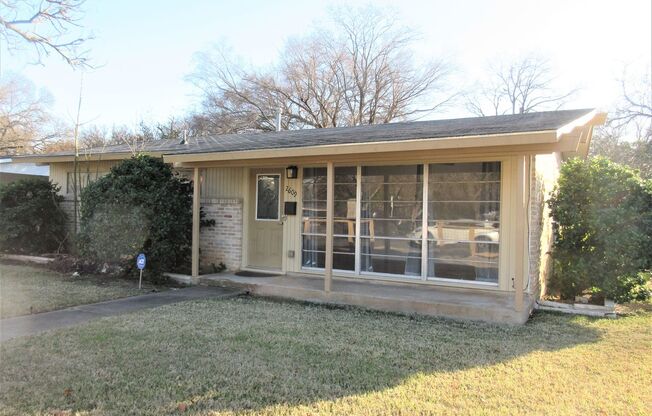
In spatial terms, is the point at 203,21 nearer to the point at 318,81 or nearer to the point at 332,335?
the point at 332,335

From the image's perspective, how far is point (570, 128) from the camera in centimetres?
606

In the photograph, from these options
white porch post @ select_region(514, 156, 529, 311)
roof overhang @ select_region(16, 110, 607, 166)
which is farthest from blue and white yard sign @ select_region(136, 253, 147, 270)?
white porch post @ select_region(514, 156, 529, 311)

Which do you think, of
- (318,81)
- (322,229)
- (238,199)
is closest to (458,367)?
(322,229)

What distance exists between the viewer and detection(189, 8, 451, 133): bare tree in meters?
29.9

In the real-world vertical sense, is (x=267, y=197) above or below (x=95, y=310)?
above

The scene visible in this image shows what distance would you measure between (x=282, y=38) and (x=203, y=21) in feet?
62.6

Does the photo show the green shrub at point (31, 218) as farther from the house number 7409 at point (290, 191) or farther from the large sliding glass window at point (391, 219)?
the large sliding glass window at point (391, 219)

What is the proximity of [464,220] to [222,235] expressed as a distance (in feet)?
16.3

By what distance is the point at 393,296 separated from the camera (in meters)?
6.98

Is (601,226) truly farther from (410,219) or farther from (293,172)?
(293,172)

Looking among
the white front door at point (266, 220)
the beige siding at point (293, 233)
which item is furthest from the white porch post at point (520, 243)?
the white front door at point (266, 220)

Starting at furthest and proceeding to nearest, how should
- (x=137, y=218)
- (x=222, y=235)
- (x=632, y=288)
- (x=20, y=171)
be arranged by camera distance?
(x=20, y=171) < (x=222, y=235) < (x=137, y=218) < (x=632, y=288)

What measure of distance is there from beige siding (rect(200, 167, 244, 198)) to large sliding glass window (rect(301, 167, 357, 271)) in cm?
156

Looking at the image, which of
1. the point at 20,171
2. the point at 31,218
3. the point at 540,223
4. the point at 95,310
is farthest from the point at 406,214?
the point at 20,171
